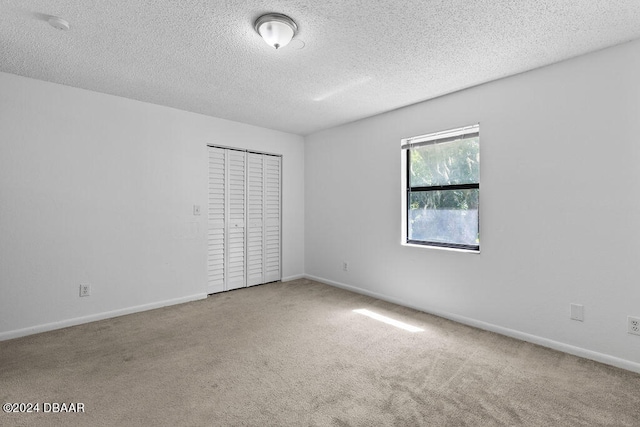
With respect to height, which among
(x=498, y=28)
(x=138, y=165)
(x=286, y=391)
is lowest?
(x=286, y=391)

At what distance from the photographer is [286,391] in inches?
76.3

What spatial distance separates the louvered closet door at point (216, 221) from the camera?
410 cm

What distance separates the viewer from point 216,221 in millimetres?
4156

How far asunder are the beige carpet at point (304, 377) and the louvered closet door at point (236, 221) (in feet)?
4.04

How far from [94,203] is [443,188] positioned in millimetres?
3732

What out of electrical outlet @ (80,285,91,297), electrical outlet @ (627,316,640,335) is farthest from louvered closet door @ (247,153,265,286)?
electrical outlet @ (627,316,640,335)

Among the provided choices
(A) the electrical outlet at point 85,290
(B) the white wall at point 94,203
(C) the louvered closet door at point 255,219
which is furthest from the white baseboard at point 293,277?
(A) the electrical outlet at point 85,290

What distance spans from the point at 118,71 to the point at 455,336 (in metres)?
3.85

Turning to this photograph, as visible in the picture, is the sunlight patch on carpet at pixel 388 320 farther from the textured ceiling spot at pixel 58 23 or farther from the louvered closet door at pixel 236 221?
the textured ceiling spot at pixel 58 23

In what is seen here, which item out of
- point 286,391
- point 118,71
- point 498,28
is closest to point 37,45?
point 118,71

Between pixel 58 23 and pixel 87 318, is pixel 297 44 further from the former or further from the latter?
pixel 87 318

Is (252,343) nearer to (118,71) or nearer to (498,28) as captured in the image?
(118,71)

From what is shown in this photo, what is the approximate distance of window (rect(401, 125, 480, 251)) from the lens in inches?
124

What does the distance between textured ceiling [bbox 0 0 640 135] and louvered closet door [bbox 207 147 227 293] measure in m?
1.03
